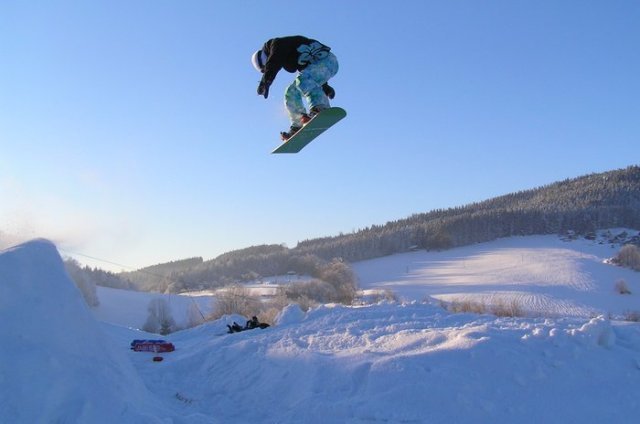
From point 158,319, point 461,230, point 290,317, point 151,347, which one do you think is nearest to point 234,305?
point 158,319

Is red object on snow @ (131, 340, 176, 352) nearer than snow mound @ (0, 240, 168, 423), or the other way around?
snow mound @ (0, 240, 168, 423)

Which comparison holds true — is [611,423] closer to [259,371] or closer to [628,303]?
[259,371]

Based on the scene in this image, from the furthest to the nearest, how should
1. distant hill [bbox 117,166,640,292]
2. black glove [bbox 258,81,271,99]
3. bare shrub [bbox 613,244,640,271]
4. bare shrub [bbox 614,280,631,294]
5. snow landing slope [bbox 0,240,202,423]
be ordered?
1. distant hill [bbox 117,166,640,292]
2. bare shrub [bbox 613,244,640,271]
3. bare shrub [bbox 614,280,631,294]
4. black glove [bbox 258,81,271,99]
5. snow landing slope [bbox 0,240,202,423]

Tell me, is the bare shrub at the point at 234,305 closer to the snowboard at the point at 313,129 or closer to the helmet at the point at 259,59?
the snowboard at the point at 313,129

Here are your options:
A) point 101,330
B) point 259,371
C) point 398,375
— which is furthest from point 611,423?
point 101,330

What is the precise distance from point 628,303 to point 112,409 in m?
50.1

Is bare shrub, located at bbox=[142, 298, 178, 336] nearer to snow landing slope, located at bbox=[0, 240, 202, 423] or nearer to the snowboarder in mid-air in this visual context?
the snowboarder in mid-air

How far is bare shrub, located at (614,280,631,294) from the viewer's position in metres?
50.1

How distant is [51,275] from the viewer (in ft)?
19.8

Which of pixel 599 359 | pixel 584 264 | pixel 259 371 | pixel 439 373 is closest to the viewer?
pixel 439 373

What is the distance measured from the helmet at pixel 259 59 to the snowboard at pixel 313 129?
1133 millimetres

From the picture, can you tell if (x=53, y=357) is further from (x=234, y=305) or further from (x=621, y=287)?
(x=621, y=287)

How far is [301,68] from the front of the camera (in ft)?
29.1

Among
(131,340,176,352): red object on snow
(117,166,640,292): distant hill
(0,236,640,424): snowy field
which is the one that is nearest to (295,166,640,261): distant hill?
(117,166,640,292): distant hill
